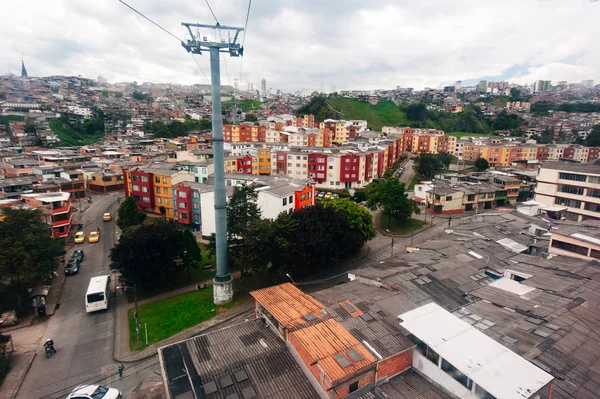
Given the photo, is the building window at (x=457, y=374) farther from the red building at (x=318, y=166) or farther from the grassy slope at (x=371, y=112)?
the grassy slope at (x=371, y=112)

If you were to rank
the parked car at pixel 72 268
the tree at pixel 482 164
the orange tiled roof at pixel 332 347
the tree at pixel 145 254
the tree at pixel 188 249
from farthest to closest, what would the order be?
the tree at pixel 482 164, the parked car at pixel 72 268, the tree at pixel 188 249, the tree at pixel 145 254, the orange tiled roof at pixel 332 347

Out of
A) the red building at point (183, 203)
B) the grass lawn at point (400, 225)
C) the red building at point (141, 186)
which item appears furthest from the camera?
the red building at point (141, 186)

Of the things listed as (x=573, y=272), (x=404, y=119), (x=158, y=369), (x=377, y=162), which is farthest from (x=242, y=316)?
(x=404, y=119)

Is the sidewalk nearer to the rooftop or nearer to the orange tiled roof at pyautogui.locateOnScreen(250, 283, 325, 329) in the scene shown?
the rooftop

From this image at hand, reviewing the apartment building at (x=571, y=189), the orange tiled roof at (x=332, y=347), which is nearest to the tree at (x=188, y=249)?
the orange tiled roof at (x=332, y=347)

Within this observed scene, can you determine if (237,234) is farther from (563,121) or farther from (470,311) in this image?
(563,121)

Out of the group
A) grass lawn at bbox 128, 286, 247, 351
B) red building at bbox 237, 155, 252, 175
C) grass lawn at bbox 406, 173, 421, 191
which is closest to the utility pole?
grass lawn at bbox 128, 286, 247, 351

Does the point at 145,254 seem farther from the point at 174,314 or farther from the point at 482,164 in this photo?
the point at 482,164
